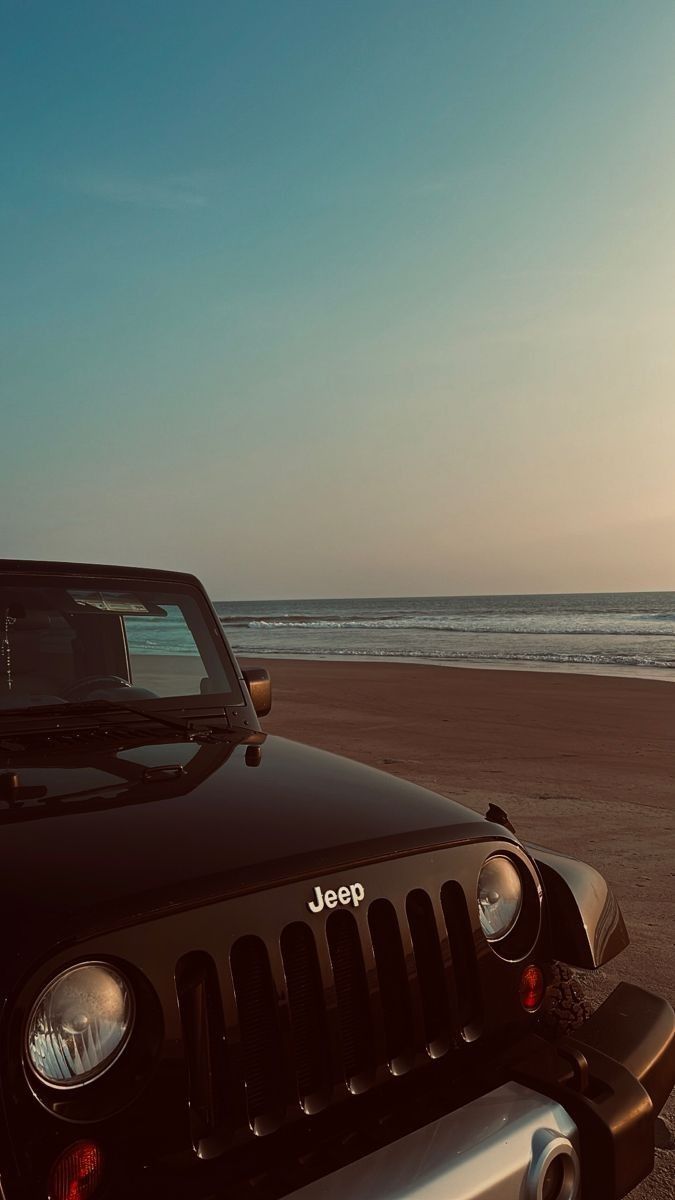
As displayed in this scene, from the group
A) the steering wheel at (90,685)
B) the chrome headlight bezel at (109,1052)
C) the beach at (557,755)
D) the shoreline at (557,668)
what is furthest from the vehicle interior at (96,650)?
the shoreline at (557,668)

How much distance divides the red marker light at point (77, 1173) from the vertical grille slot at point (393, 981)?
59 centimetres

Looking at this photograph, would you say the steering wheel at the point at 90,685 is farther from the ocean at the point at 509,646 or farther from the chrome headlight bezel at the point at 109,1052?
the ocean at the point at 509,646

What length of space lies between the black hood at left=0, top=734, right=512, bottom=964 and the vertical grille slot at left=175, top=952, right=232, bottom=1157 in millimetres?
128

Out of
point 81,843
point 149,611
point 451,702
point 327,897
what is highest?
point 149,611

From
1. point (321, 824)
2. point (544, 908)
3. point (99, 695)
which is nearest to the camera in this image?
point (321, 824)

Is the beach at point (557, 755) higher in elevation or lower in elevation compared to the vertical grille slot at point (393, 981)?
lower

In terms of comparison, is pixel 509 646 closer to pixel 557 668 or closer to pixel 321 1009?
pixel 557 668

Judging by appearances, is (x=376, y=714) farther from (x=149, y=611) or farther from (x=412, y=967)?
(x=412, y=967)

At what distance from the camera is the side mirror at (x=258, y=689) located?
3196 mm

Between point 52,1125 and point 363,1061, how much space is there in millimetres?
601

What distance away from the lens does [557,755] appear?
8.27 meters

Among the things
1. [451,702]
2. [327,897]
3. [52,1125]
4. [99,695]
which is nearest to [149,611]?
[99,695]

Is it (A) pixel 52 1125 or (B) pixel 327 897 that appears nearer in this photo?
(A) pixel 52 1125

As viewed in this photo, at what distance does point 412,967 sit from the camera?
5.57 ft
